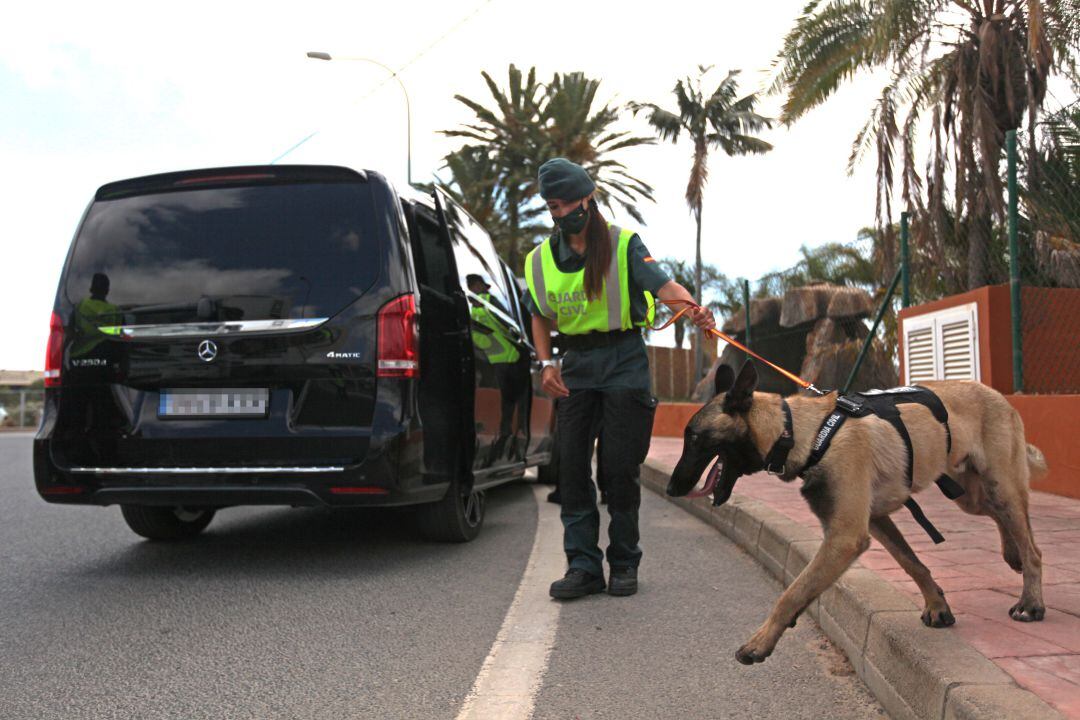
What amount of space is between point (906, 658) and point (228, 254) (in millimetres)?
3393

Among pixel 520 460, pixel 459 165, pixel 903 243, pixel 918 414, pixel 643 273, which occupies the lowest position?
pixel 520 460

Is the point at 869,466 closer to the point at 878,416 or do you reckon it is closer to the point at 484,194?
the point at 878,416

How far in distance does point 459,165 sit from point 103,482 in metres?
25.2

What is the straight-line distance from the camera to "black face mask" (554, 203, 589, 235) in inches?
162

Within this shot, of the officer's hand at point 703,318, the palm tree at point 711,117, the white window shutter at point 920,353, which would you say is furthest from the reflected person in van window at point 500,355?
the palm tree at point 711,117

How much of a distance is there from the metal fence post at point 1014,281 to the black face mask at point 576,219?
4246 millimetres

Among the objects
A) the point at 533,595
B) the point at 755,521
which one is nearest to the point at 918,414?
the point at 533,595

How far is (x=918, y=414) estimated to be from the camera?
3.15m

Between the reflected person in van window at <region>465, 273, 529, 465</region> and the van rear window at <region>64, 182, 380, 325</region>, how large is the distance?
106 centimetres

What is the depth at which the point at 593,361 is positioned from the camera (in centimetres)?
416

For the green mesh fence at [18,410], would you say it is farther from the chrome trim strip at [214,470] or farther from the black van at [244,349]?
the chrome trim strip at [214,470]

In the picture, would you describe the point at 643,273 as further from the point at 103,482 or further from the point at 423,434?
the point at 103,482

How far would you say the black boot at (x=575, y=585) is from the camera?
4016 millimetres

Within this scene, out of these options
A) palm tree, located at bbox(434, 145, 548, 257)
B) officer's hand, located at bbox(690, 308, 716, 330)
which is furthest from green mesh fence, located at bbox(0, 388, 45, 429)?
officer's hand, located at bbox(690, 308, 716, 330)
